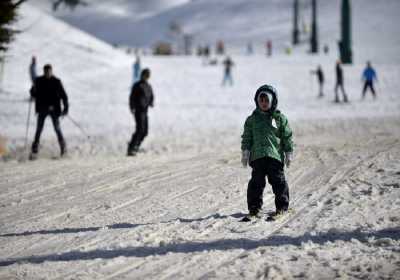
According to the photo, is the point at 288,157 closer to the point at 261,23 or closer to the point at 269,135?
the point at 269,135

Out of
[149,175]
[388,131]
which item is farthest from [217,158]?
[388,131]

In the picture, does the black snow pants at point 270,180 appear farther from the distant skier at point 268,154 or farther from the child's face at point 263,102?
the child's face at point 263,102

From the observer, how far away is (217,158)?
10.1 m

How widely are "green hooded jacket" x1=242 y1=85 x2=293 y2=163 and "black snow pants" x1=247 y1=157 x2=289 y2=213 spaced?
8 centimetres

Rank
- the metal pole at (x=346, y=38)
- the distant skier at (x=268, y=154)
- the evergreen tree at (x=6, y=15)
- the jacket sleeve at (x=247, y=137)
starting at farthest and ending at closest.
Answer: the metal pole at (x=346, y=38), the evergreen tree at (x=6, y=15), the jacket sleeve at (x=247, y=137), the distant skier at (x=268, y=154)

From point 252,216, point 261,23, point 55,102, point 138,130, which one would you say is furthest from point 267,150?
point 261,23

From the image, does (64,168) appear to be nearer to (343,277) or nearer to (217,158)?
(217,158)

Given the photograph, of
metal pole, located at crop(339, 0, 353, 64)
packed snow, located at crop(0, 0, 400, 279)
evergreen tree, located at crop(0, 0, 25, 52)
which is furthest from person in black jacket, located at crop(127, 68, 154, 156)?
metal pole, located at crop(339, 0, 353, 64)

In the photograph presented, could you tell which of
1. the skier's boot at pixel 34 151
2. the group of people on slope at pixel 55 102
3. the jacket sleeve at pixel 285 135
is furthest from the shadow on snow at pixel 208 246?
the skier's boot at pixel 34 151

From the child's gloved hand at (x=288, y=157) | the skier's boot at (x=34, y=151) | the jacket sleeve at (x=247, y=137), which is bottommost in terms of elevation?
the skier's boot at (x=34, y=151)

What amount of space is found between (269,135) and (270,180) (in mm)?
480

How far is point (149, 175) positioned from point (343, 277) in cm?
507

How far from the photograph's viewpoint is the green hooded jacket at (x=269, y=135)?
5.51 metres

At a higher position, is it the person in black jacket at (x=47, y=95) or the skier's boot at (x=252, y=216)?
the person in black jacket at (x=47, y=95)
